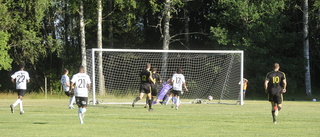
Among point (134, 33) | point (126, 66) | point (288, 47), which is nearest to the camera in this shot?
point (126, 66)

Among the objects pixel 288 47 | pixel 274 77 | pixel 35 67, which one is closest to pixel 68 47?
pixel 35 67

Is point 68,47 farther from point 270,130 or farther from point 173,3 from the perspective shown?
point 270,130

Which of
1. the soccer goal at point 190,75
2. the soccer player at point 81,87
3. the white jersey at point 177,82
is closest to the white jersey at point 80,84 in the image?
the soccer player at point 81,87

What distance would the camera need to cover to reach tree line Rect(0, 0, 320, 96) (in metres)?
38.2

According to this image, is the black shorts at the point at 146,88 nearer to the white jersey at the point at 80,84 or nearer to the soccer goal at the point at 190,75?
the white jersey at the point at 80,84

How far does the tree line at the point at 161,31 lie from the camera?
1502 inches

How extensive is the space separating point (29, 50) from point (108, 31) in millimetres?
6966

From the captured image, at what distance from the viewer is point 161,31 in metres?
39.4

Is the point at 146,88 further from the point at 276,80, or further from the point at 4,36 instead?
the point at 4,36

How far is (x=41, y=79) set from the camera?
147 ft

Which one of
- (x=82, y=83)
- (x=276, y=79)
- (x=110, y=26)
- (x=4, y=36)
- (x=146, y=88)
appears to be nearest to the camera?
(x=82, y=83)

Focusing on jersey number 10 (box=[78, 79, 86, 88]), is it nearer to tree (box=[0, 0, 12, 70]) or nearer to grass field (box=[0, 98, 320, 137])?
grass field (box=[0, 98, 320, 137])

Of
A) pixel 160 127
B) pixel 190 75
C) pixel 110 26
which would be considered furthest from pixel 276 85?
pixel 110 26

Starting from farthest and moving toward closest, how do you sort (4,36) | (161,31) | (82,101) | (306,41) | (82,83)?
(161,31) < (306,41) < (4,36) < (82,83) < (82,101)
